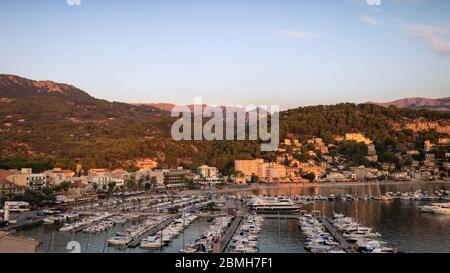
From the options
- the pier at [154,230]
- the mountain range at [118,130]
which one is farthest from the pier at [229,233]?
the mountain range at [118,130]

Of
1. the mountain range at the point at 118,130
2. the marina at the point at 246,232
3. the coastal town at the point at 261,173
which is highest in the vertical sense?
the mountain range at the point at 118,130

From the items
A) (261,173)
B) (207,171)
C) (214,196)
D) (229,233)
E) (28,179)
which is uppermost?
(28,179)

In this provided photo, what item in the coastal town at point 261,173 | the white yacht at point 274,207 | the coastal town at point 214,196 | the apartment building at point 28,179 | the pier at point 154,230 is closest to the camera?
the pier at point 154,230

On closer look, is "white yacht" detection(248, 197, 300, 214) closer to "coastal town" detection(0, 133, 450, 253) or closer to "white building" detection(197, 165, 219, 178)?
"coastal town" detection(0, 133, 450, 253)

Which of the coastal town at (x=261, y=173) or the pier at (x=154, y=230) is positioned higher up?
the coastal town at (x=261, y=173)

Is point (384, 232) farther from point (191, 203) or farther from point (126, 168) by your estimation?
point (126, 168)

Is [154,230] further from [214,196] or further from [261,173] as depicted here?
[261,173]

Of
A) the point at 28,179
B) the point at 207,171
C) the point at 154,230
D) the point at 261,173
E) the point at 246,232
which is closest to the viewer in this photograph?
the point at 246,232

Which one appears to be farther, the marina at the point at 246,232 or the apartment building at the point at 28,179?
the apartment building at the point at 28,179

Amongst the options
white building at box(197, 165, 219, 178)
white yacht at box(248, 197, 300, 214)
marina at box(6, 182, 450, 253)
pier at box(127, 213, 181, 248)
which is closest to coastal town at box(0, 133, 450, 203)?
white building at box(197, 165, 219, 178)

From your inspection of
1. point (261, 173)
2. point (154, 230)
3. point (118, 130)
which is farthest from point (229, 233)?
point (118, 130)

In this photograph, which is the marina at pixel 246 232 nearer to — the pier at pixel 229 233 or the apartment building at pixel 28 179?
the pier at pixel 229 233
